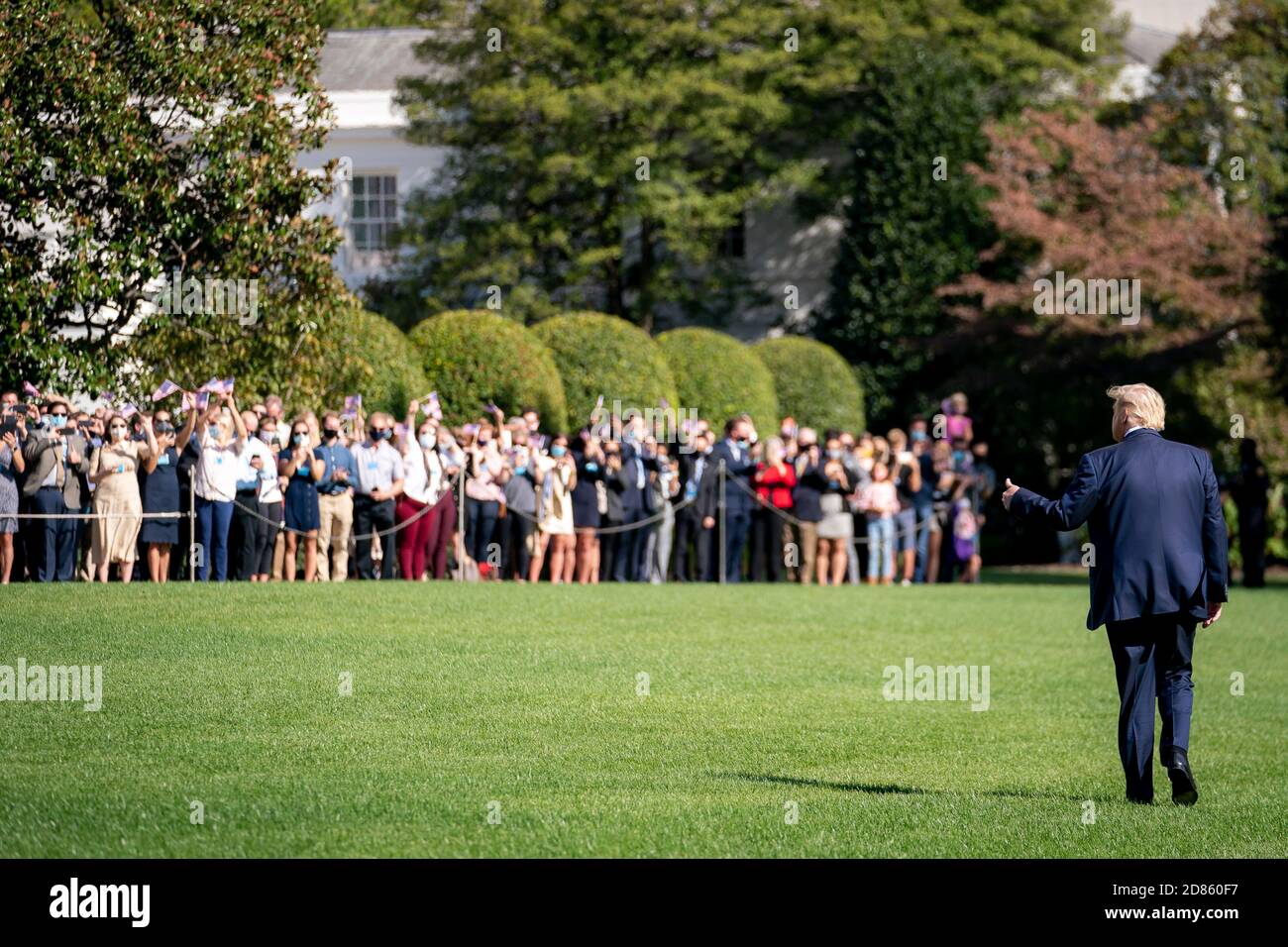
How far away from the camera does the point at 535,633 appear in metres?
17.9

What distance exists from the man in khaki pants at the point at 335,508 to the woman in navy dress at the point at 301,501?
12cm

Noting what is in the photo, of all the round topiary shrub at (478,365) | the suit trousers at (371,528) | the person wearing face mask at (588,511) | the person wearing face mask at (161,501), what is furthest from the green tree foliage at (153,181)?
the round topiary shrub at (478,365)

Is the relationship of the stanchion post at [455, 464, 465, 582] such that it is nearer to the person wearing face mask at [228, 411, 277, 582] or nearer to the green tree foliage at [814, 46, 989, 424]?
the person wearing face mask at [228, 411, 277, 582]

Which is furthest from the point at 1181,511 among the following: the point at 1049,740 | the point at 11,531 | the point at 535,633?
the point at 11,531

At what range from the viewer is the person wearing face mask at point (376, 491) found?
22656 mm

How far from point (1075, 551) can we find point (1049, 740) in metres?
25.9

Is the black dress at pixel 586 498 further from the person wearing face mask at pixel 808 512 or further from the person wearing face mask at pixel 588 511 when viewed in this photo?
the person wearing face mask at pixel 808 512

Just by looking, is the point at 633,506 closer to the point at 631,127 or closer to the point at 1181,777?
the point at 1181,777

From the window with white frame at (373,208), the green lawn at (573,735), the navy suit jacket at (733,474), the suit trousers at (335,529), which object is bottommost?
the green lawn at (573,735)

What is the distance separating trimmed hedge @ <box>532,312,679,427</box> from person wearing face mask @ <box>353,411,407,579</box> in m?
11.7

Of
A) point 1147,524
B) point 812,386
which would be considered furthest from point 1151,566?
point 812,386

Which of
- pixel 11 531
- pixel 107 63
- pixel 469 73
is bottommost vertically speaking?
pixel 11 531

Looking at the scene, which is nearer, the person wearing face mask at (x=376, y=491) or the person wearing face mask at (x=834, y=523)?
the person wearing face mask at (x=376, y=491)
